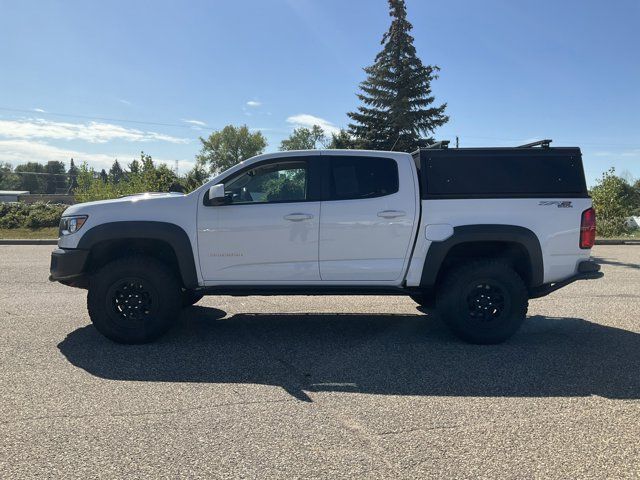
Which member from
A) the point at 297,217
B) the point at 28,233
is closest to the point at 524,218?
the point at 297,217

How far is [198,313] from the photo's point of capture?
6.23 metres

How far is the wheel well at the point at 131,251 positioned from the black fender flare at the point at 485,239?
2.64m

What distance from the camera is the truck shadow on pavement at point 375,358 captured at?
3.83m

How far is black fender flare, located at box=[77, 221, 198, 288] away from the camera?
4.68 m

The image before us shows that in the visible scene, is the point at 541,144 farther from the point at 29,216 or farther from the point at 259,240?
the point at 29,216

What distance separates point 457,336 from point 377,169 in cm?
194

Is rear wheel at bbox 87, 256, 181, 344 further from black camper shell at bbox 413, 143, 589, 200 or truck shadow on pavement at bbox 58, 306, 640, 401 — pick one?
black camper shell at bbox 413, 143, 589, 200

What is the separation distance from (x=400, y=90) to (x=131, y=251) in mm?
25857

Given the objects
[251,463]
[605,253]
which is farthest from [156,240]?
[605,253]

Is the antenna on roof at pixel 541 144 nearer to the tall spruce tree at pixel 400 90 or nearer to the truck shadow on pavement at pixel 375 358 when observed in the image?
the truck shadow on pavement at pixel 375 358

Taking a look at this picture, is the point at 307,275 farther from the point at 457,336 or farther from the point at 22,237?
the point at 22,237

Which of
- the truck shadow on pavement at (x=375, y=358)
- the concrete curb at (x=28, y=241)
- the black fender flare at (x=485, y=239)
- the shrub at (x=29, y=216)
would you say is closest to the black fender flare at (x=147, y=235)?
the truck shadow on pavement at (x=375, y=358)

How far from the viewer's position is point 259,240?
4.75 metres

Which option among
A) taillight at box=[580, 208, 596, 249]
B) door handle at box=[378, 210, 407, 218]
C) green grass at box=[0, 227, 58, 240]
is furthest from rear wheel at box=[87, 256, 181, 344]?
green grass at box=[0, 227, 58, 240]
